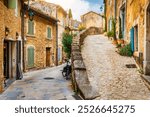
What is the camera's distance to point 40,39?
1405 cm

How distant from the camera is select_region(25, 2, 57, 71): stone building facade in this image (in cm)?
1254

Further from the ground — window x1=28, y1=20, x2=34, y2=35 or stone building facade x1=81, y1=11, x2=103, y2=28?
stone building facade x1=81, y1=11, x2=103, y2=28

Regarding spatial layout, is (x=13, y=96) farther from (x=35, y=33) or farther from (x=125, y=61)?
(x=35, y=33)

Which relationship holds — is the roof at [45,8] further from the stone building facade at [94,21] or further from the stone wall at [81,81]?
the stone wall at [81,81]

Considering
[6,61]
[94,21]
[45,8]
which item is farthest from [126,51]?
[94,21]

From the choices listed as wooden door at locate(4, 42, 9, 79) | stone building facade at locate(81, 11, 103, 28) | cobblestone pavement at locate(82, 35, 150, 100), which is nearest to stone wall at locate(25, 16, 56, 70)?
wooden door at locate(4, 42, 9, 79)

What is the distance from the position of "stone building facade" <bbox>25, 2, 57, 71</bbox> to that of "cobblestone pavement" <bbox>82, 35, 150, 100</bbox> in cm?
381

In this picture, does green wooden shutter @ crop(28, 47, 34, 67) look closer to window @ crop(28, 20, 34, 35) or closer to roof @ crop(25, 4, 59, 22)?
window @ crop(28, 20, 34, 35)

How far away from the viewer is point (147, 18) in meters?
6.79

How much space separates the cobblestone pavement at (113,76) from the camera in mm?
5762

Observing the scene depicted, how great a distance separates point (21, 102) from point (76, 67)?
2.38m

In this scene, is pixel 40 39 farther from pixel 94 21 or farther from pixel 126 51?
pixel 94 21

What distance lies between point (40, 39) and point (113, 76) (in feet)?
25.5

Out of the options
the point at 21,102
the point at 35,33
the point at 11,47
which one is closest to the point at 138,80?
the point at 21,102
